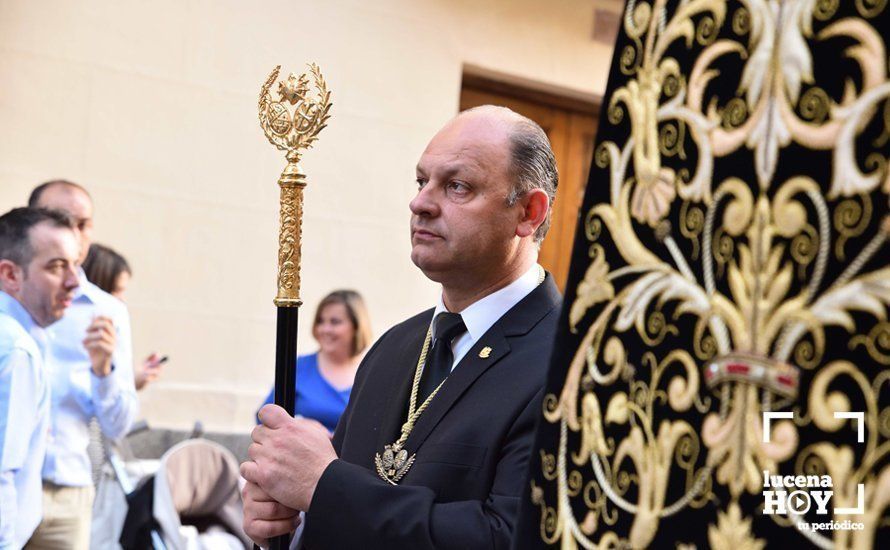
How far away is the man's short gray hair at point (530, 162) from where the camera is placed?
9.62 feet

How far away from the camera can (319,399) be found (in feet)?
21.8

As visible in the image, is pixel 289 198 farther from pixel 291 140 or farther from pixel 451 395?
pixel 451 395

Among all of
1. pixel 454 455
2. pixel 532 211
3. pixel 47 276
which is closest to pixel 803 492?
pixel 454 455

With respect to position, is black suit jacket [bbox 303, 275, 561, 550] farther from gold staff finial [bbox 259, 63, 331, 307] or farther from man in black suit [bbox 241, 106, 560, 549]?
gold staff finial [bbox 259, 63, 331, 307]

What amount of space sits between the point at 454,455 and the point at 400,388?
1.16 ft

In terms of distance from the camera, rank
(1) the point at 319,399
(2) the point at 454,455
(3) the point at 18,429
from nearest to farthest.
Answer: (2) the point at 454,455
(3) the point at 18,429
(1) the point at 319,399

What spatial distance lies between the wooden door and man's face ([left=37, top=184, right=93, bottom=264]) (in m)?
3.38

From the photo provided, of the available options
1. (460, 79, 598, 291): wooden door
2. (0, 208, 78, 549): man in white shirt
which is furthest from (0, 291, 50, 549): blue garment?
(460, 79, 598, 291): wooden door

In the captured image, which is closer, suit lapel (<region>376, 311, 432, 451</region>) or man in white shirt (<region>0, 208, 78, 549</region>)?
suit lapel (<region>376, 311, 432, 451</region>)

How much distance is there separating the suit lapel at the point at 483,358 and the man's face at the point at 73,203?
367 cm

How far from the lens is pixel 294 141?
2.63m

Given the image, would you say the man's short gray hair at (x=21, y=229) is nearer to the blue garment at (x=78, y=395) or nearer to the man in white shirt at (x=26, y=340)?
the man in white shirt at (x=26, y=340)

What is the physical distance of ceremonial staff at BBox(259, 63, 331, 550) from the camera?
256cm

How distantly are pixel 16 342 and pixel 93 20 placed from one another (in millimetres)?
3355
